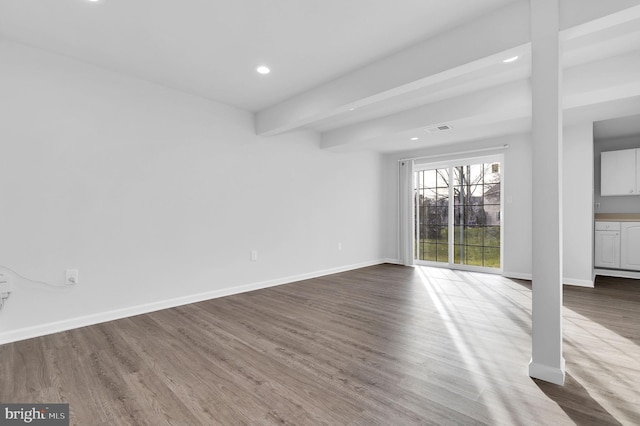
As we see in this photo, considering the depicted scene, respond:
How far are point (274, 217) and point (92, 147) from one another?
2384mm

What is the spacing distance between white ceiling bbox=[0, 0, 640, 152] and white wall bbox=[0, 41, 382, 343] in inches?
12.6

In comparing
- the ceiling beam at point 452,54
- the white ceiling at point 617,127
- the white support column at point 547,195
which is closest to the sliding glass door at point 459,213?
the white ceiling at point 617,127

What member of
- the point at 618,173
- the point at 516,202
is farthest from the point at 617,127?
the point at 516,202

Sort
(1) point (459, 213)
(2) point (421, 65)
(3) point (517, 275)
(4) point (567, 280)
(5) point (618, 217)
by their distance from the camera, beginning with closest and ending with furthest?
(2) point (421, 65)
(4) point (567, 280)
(3) point (517, 275)
(5) point (618, 217)
(1) point (459, 213)

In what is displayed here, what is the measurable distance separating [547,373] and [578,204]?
3786 millimetres

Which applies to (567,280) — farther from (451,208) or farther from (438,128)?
(438,128)

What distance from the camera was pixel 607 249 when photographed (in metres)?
5.39

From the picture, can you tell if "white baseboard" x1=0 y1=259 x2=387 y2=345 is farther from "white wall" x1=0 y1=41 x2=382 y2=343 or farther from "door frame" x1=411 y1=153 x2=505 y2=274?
"door frame" x1=411 y1=153 x2=505 y2=274

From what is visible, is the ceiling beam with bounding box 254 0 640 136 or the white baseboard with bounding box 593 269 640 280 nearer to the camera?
the ceiling beam with bounding box 254 0 640 136

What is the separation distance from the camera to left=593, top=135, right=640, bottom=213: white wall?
5.50 m

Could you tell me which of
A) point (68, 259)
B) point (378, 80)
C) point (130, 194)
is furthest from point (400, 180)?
point (68, 259)

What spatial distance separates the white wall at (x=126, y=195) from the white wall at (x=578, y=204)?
4115 mm

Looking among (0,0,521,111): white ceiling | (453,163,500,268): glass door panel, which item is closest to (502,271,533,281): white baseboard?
(453,163,500,268): glass door panel

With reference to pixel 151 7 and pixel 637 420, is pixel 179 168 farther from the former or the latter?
pixel 637 420
